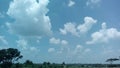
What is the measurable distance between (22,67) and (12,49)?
7031mm

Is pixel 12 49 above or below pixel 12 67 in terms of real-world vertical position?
above

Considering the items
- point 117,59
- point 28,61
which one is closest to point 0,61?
point 28,61

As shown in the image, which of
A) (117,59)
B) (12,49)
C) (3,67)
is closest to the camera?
(3,67)

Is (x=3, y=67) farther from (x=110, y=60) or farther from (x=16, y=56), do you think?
(x=110, y=60)

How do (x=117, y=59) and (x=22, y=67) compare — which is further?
(x=117, y=59)

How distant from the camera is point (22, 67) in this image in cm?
8269

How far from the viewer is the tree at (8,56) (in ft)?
272

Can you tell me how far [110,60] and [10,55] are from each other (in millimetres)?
42526

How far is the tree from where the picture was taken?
272 ft

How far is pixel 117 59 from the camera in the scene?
106m

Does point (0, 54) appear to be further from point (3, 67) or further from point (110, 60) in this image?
point (110, 60)

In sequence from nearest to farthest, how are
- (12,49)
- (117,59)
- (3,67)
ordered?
(3,67)
(12,49)
(117,59)

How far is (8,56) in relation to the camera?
84.5m

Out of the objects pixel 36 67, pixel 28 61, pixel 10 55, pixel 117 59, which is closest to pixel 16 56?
pixel 10 55
